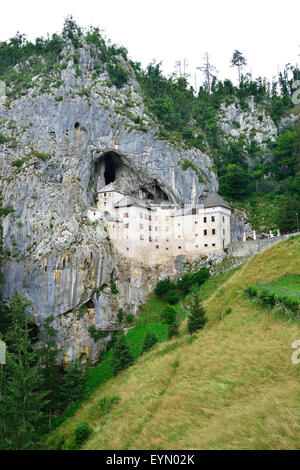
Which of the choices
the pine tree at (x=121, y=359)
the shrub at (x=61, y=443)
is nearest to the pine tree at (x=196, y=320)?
the pine tree at (x=121, y=359)

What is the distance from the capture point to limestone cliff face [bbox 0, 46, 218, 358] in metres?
51.4

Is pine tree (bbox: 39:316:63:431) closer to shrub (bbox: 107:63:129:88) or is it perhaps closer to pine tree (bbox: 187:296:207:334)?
pine tree (bbox: 187:296:207:334)

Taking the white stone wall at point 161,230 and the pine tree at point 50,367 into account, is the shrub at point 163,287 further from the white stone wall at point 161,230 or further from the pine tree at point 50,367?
the pine tree at point 50,367

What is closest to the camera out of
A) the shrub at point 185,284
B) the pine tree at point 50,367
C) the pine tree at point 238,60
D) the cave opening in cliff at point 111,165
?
the pine tree at point 50,367

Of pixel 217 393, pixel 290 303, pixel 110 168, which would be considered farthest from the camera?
pixel 110 168

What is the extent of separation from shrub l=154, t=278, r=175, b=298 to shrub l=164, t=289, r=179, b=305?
1393 millimetres

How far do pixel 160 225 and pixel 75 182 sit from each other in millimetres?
14195

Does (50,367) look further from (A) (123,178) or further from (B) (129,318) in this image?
(A) (123,178)

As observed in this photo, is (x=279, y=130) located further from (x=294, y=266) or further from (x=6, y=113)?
(x=294, y=266)

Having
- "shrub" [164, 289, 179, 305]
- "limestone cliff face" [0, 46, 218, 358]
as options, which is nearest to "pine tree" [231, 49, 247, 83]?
"limestone cliff face" [0, 46, 218, 358]

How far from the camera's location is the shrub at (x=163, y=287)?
180ft

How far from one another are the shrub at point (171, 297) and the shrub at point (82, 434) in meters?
28.0

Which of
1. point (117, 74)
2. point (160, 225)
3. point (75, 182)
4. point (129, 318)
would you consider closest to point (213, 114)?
point (117, 74)

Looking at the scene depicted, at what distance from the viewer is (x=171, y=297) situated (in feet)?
170
